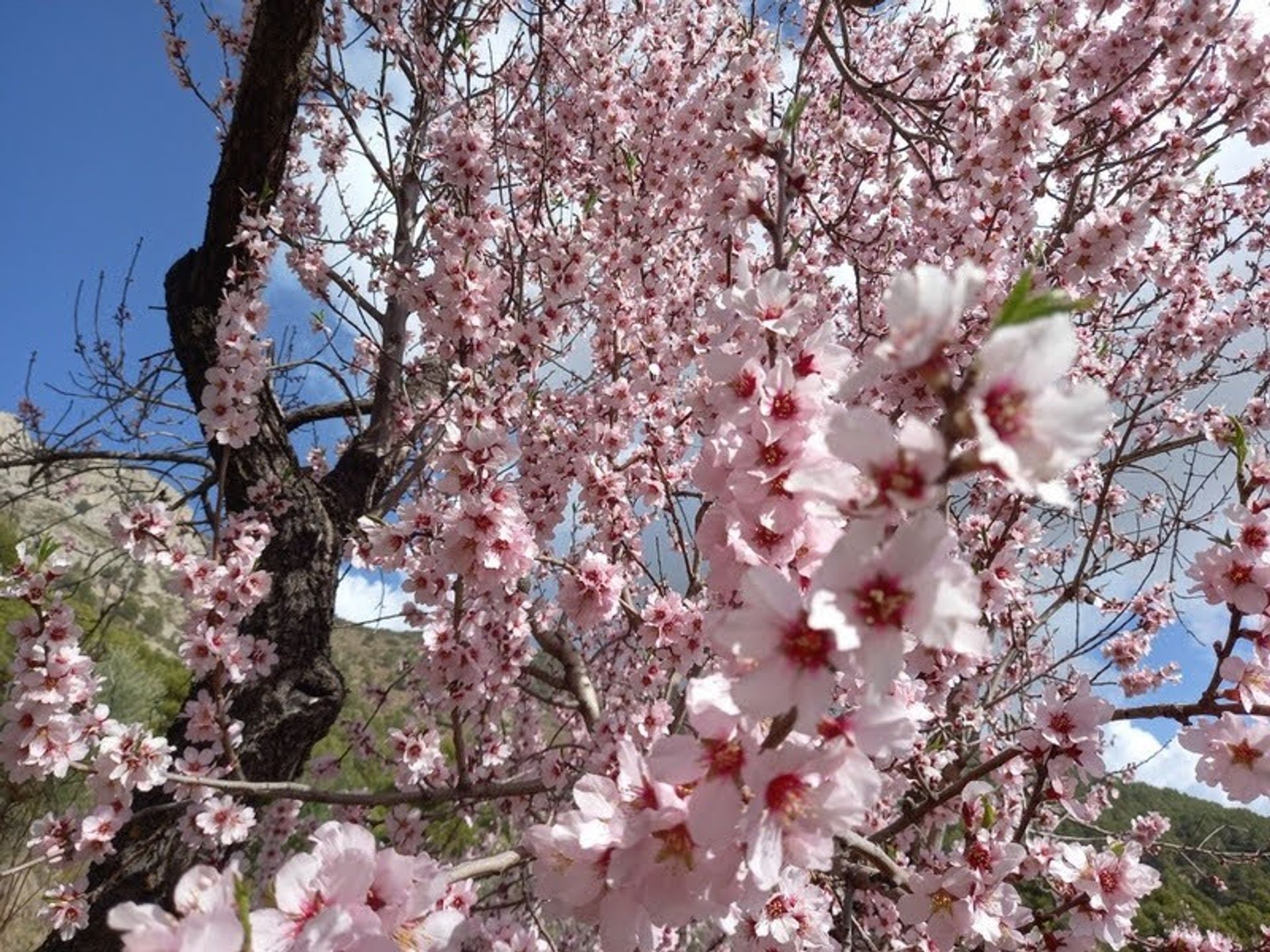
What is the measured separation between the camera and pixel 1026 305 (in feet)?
2.54

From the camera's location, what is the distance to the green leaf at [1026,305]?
0.77m

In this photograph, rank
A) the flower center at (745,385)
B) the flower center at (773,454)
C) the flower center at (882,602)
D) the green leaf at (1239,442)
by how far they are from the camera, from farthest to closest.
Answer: the green leaf at (1239,442)
the flower center at (745,385)
the flower center at (773,454)
the flower center at (882,602)

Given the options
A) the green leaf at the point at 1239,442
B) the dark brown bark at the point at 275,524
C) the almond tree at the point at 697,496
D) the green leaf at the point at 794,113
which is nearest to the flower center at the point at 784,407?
the almond tree at the point at 697,496

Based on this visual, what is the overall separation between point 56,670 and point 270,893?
7.34ft

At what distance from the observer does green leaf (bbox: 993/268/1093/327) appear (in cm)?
77

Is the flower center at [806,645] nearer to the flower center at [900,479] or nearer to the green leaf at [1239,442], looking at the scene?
the flower center at [900,479]

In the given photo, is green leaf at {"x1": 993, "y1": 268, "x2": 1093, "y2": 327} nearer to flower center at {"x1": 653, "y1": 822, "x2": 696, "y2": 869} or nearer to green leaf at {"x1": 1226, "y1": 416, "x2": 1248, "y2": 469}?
flower center at {"x1": 653, "y1": 822, "x2": 696, "y2": 869}

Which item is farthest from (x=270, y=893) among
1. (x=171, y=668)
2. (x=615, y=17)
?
(x=171, y=668)

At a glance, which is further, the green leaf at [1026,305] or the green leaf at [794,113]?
the green leaf at [794,113]

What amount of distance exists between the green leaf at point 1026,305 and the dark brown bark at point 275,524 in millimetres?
3805

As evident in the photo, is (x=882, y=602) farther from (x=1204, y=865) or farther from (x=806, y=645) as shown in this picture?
(x=1204, y=865)

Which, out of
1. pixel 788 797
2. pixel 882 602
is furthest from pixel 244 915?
pixel 882 602

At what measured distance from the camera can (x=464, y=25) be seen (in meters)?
4.63

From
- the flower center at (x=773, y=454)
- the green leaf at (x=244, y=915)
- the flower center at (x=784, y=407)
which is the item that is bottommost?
the green leaf at (x=244, y=915)
